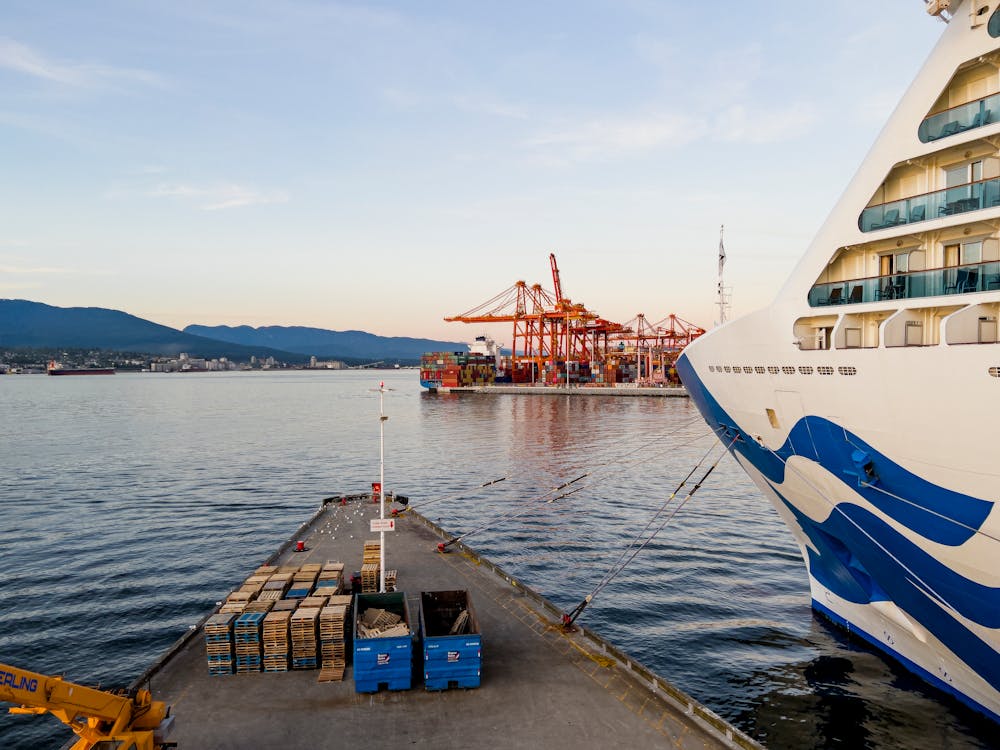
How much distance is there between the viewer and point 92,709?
33.9 ft

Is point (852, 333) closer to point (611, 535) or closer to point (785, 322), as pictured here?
point (785, 322)

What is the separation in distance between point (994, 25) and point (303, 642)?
19863 mm

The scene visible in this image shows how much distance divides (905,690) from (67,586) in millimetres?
32587

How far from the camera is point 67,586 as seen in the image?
2725cm

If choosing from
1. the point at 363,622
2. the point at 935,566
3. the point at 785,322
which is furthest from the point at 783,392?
the point at 363,622

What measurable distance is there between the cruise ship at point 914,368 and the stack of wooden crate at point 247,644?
13.9 metres

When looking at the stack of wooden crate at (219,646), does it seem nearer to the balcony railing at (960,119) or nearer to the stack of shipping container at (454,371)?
the balcony railing at (960,119)

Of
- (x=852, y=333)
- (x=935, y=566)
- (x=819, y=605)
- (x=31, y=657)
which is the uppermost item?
(x=852, y=333)

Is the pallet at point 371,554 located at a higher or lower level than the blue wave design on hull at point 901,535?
lower

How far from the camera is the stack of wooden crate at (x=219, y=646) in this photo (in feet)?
48.5

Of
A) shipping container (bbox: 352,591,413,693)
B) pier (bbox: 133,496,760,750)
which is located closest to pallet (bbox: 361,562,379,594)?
pier (bbox: 133,496,760,750)

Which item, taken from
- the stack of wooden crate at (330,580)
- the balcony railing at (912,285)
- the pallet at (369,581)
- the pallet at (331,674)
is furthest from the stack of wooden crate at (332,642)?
the balcony railing at (912,285)

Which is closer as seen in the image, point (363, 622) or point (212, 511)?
point (363, 622)

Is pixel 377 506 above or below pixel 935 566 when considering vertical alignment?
below
